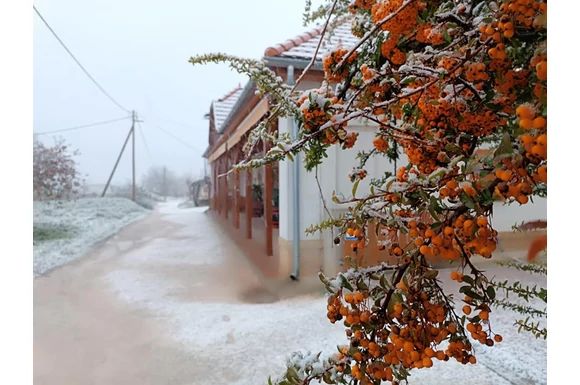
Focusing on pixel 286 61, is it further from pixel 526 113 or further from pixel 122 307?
pixel 526 113

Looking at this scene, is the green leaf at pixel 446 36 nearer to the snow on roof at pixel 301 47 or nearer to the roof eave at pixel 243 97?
the snow on roof at pixel 301 47

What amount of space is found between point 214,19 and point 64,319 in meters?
2.45

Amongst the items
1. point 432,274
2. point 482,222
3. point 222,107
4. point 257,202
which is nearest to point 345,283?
point 432,274

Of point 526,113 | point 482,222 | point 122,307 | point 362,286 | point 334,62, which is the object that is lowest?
point 122,307

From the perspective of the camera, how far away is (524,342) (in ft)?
6.06

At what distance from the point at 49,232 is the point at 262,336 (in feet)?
16.8

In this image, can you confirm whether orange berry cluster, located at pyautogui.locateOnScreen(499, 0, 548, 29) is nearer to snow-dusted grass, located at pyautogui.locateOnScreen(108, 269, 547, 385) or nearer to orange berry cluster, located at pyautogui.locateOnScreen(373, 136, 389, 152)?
orange berry cluster, located at pyautogui.locateOnScreen(373, 136, 389, 152)

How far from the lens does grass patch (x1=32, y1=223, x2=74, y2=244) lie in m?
5.22

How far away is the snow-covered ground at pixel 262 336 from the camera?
1556mm

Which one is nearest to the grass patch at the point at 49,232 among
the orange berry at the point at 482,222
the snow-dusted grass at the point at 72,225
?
the snow-dusted grass at the point at 72,225

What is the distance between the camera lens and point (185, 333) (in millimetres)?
2070
